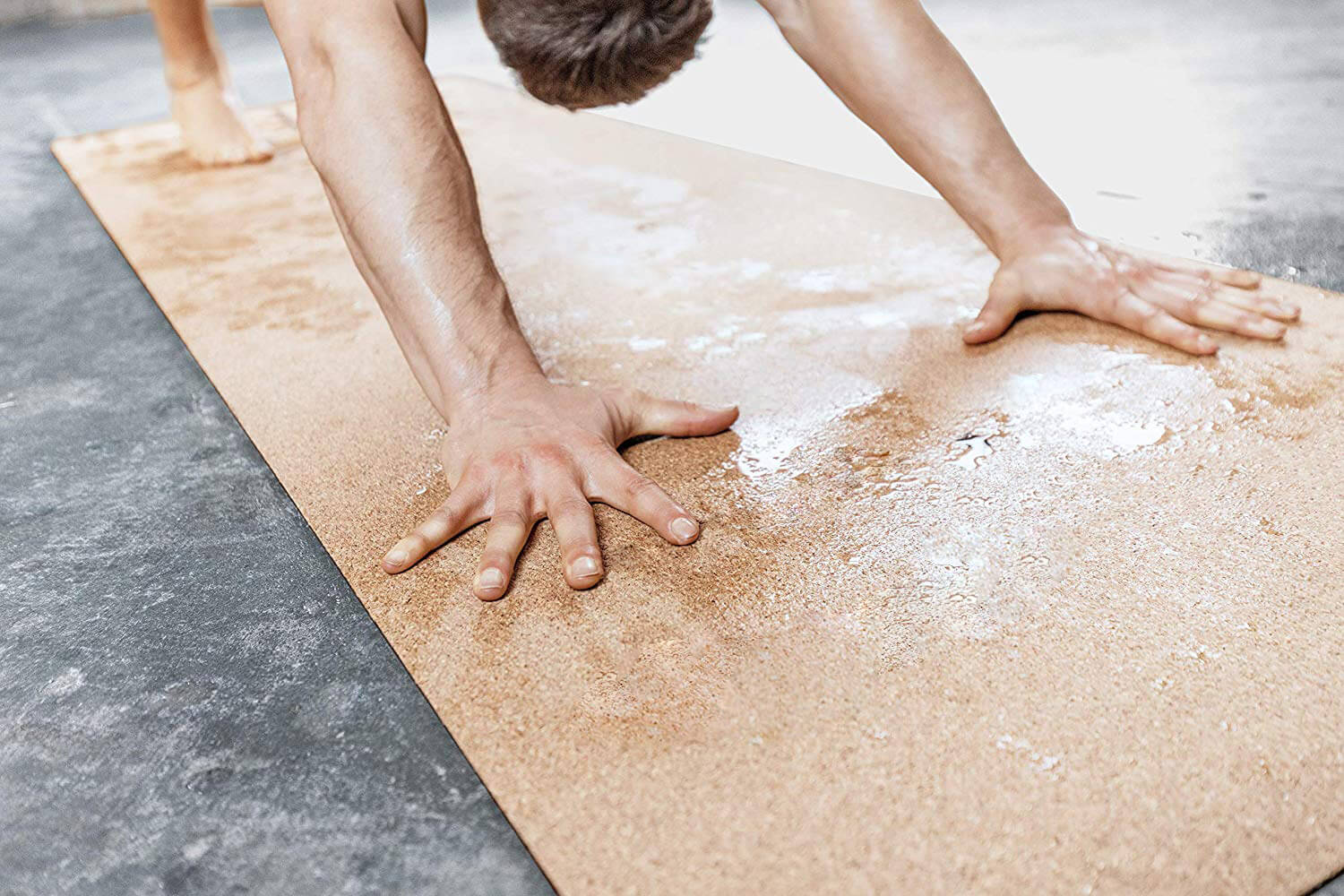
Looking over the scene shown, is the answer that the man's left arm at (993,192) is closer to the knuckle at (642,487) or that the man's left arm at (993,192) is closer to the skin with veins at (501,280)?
the skin with veins at (501,280)

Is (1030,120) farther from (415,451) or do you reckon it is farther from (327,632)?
(327,632)

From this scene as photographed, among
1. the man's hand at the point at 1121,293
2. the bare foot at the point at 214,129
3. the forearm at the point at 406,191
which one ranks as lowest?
the bare foot at the point at 214,129

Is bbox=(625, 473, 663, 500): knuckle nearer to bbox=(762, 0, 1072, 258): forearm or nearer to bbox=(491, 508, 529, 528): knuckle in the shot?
bbox=(491, 508, 529, 528): knuckle

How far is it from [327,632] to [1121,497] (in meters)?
0.86

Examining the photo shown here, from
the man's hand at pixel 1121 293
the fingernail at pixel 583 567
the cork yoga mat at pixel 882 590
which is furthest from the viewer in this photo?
the man's hand at pixel 1121 293

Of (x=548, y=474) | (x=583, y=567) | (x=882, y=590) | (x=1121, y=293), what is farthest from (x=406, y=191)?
(x=1121, y=293)

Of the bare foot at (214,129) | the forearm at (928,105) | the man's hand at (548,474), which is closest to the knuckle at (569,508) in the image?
the man's hand at (548,474)

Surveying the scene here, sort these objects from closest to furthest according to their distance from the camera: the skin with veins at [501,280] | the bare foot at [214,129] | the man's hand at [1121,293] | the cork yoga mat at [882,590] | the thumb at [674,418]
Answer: the cork yoga mat at [882,590] < the skin with veins at [501,280] < the thumb at [674,418] < the man's hand at [1121,293] < the bare foot at [214,129]

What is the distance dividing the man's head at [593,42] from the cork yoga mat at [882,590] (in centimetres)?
40

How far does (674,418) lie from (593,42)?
0.51 m

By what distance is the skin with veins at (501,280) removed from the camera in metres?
1.22

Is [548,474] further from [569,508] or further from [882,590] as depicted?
[882,590]

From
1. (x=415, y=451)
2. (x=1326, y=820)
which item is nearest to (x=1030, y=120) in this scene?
(x=415, y=451)

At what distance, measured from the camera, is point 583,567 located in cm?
111
